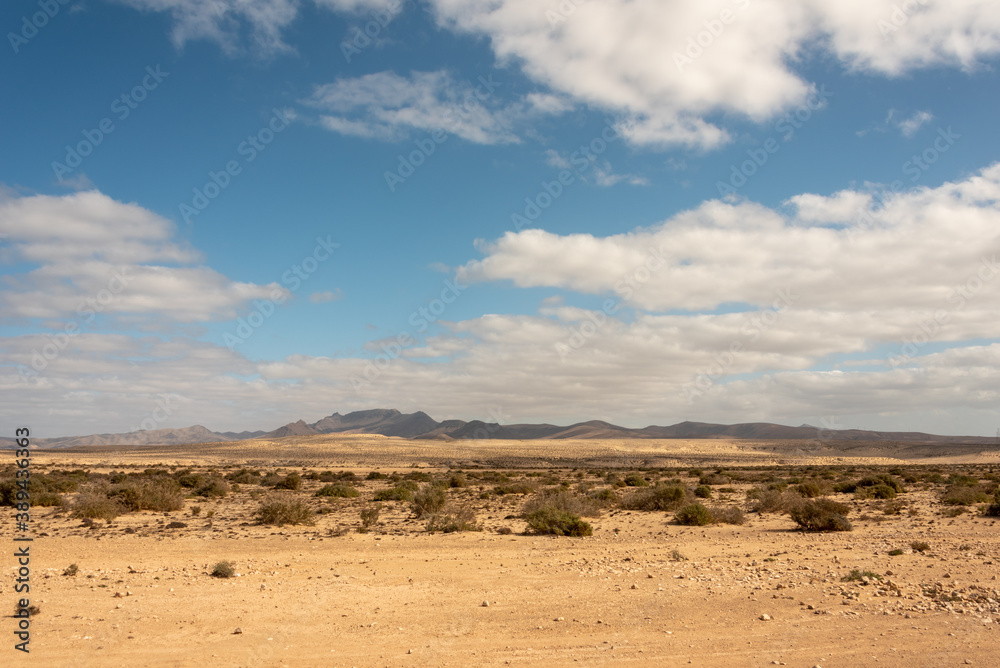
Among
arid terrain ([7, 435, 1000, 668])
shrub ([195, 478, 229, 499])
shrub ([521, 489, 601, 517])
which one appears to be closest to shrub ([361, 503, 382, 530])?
arid terrain ([7, 435, 1000, 668])

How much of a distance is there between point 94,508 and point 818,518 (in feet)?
83.6

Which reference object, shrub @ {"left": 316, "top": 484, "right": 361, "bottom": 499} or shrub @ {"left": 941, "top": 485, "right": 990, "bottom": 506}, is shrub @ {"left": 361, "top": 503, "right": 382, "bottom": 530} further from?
shrub @ {"left": 941, "top": 485, "right": 990, "bottom": 506}

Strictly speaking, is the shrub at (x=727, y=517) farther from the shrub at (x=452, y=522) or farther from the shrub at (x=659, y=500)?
the shrub at (x=452, y=522)

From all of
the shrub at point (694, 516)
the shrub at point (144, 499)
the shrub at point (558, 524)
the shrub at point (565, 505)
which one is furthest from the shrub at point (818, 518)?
the shrub at point (144, 499)

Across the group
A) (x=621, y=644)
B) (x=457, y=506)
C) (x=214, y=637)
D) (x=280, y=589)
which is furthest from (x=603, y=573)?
(x=457, y=506)

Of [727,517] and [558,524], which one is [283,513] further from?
[727,517]

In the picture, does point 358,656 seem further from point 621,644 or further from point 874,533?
point 874,533

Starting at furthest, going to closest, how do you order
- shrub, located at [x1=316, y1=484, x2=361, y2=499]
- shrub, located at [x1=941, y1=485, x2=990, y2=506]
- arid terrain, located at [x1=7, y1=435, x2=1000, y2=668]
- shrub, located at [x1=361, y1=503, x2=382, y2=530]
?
shrub, located at [x1=316, y1=484, x2=361, y2=499] → shrub, located at [x1=941, y1=485, x2=990, y2=506] → shrub, located at [x1=361, y1=503, x2=382, y2=530] → arid terrain, located at [x1=7, y1=435, x2=1000, y2=668]

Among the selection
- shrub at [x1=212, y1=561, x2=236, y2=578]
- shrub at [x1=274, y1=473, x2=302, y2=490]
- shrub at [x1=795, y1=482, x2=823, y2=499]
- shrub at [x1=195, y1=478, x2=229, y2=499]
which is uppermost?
shrub at [x1=212, y1=561, x2=236, y2=578]

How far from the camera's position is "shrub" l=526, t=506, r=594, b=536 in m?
19.5

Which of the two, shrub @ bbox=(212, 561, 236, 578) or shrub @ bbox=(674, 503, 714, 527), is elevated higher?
shrub @ bbox=(212, 561, 236, 578)

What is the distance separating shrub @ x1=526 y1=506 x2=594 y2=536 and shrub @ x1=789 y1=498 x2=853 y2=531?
6872 mm

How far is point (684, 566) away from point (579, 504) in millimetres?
10000

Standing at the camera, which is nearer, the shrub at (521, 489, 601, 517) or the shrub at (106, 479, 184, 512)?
the shrub at (521, 489, 601, 517)
